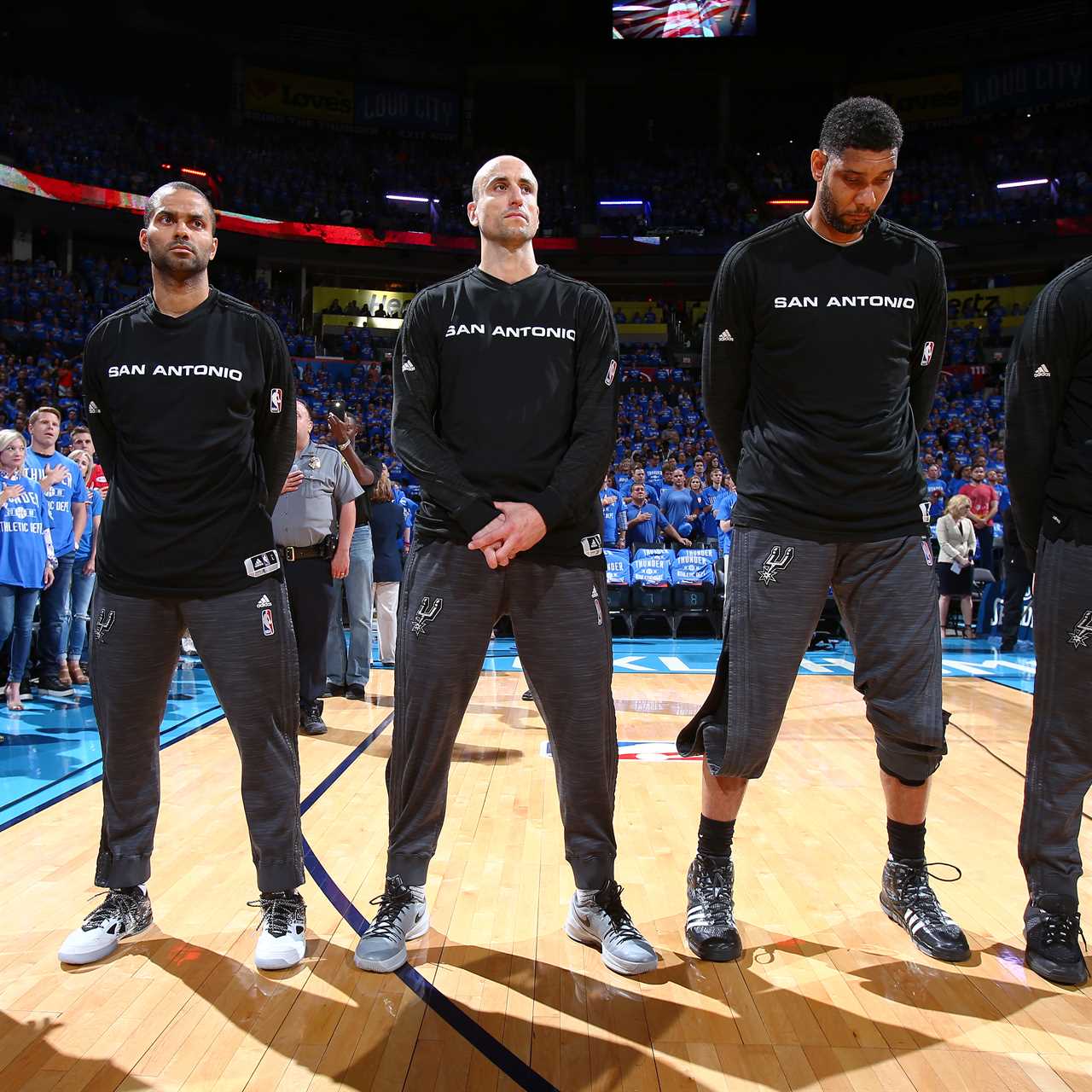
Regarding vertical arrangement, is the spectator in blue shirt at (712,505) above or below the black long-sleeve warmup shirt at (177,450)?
below

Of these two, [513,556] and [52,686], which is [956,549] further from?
[513,556]

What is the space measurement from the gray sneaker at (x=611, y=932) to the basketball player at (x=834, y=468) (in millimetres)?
184

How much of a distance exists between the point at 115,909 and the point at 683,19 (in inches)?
1258

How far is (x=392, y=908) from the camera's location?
2.35 m

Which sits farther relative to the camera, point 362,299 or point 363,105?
point 363,105

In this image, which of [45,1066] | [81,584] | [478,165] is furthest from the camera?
[478,165]

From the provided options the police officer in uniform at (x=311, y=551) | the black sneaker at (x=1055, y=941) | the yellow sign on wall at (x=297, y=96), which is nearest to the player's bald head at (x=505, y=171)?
the black sneaker at (x=1055, y=941)

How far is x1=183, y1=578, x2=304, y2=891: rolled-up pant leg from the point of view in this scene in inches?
92.6

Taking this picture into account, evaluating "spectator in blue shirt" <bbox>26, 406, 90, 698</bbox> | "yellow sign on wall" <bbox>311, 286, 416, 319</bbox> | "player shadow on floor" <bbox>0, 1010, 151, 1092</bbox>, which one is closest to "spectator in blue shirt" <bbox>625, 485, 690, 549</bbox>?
"spectator in blue shirt" <bbox>26, 406, 90, 698</bbox>

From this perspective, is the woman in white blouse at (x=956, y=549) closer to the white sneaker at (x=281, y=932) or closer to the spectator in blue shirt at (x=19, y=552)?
the spectator in blue shirt at (x=19, y=552)

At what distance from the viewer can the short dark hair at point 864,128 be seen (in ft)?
7.23

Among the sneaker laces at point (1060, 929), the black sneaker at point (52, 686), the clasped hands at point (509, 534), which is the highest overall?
the clasped hands at point (509, 534)

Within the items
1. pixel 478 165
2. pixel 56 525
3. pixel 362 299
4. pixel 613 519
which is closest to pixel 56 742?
pixel 56 525

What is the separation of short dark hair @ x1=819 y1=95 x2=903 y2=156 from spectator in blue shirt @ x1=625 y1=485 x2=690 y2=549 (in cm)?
777
